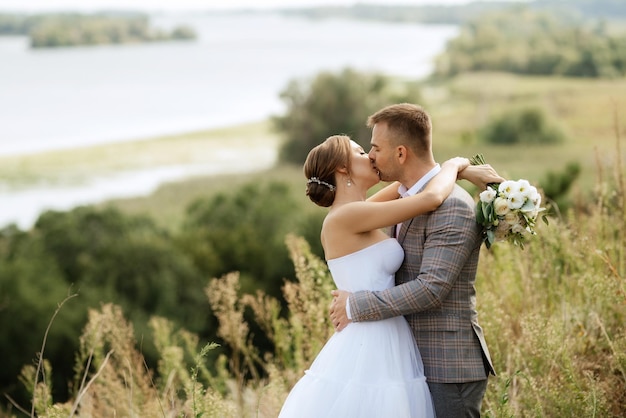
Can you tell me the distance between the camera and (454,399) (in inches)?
134

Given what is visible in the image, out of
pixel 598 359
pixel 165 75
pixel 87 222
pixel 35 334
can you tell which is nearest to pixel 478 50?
pixel 165 75

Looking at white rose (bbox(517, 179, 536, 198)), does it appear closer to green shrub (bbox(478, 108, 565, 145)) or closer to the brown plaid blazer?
the brown plaid blazer

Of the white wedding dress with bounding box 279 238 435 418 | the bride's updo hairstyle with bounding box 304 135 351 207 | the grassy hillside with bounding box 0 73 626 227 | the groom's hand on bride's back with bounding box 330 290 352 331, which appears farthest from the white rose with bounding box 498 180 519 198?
the grassy hillside with bounding box 0 73 626 227

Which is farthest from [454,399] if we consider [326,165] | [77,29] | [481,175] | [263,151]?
[77,29]

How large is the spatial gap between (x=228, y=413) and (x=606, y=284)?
2.25 m

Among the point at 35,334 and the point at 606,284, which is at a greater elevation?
the point at 606,284

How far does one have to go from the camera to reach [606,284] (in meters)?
4.61

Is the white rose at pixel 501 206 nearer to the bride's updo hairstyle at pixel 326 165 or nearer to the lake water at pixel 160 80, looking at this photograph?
the bride's updo hairstyle at pixel 326 165

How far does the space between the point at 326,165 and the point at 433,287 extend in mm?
728

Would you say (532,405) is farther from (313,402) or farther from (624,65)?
(624,65)

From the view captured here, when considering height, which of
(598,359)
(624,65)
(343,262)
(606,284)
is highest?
(343,262)

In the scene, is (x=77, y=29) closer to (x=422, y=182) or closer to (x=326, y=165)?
(x=326, y=165)

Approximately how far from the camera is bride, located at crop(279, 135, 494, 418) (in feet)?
11.1

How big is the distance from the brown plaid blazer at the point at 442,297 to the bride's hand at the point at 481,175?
0.69 ft
